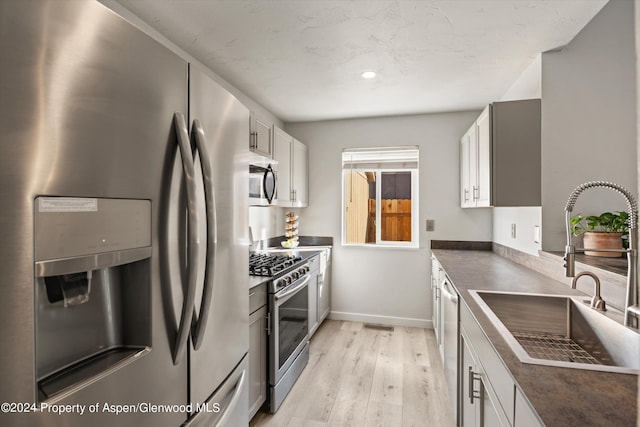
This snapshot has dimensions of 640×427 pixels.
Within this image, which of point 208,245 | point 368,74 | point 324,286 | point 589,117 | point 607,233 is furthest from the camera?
point 324,286

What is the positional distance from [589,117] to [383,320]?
270 cm

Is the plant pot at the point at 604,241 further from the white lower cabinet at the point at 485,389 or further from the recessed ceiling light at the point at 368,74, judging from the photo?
the recessed ceiling light at the point at 368,74

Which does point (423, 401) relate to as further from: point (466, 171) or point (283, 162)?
point (283, 162)

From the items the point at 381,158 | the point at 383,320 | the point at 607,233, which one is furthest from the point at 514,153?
the point at 383,320

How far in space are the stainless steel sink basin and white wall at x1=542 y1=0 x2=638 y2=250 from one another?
796mm

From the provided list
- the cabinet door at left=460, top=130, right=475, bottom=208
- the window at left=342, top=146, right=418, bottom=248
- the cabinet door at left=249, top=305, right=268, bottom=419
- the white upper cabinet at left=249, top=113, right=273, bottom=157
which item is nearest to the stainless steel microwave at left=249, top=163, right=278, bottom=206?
the white upper cabinet at left=249, top=113, right=273, bottom=157

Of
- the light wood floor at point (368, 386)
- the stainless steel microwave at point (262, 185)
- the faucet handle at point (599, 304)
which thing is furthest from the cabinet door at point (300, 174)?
the faucet handle at point (599, 304)

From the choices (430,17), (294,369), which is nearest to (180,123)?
(430,17)

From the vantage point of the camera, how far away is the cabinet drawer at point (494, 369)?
90 centimetres

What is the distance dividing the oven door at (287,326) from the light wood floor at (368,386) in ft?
0.80

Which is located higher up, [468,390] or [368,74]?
[368,74]

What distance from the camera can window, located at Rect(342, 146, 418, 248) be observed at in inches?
150

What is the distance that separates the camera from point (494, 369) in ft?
3.47

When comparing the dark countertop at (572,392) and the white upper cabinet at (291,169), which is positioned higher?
the white upper cabinet at (291,169)
